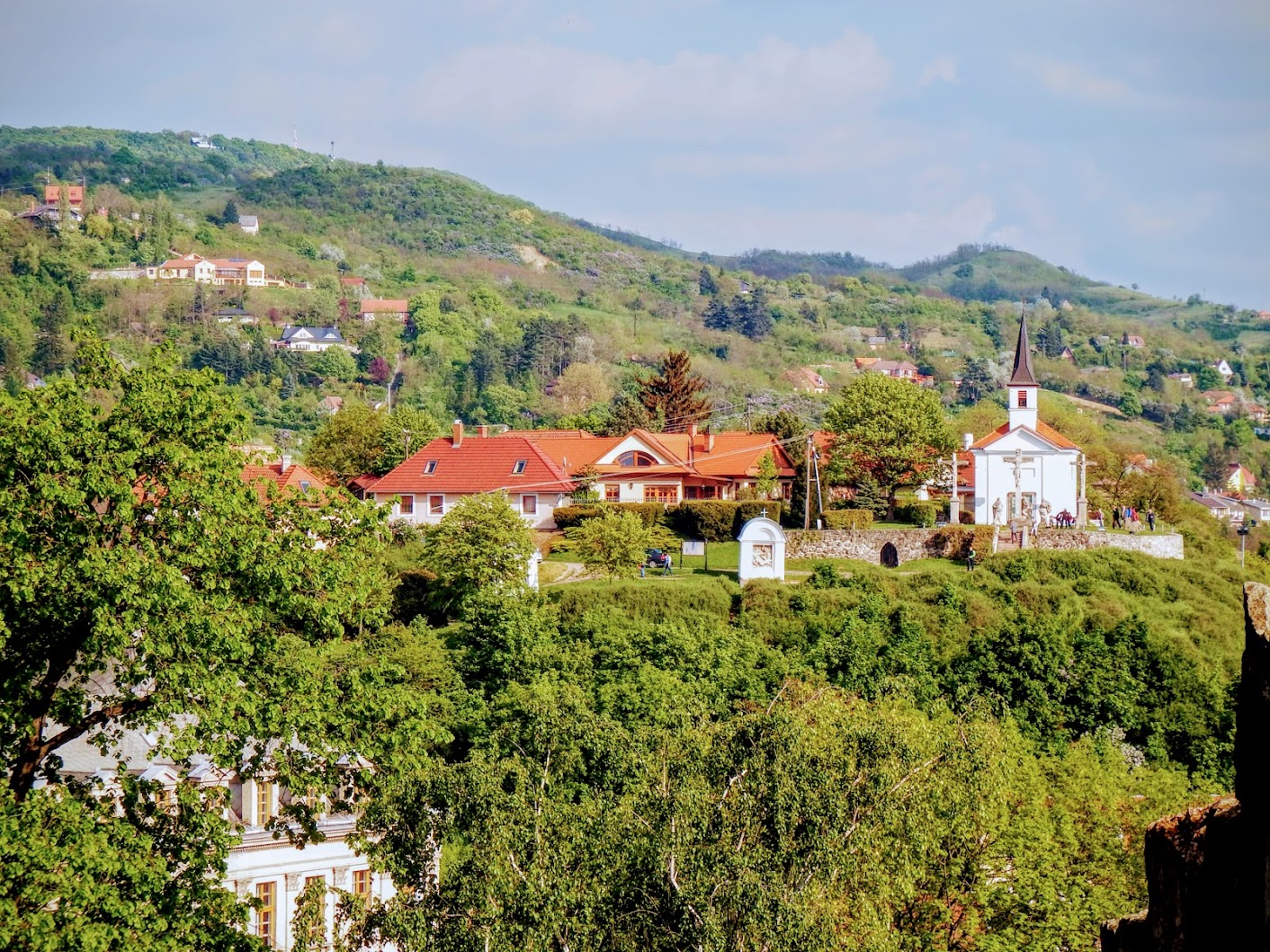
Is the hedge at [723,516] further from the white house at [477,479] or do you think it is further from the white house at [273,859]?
the white house at [273,859]

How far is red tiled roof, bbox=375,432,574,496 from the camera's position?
190 feet

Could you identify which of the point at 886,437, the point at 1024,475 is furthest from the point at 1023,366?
the point at 1024,475

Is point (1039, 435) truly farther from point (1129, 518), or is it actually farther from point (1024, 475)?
point (1129, 518)

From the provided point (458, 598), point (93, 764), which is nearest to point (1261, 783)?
point (93, 764)

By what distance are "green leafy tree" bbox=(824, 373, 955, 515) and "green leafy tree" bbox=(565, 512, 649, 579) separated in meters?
11.7

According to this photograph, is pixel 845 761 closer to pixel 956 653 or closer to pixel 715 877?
pixel 715 877

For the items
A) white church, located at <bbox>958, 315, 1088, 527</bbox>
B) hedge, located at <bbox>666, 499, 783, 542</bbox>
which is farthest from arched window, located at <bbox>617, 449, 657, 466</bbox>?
white church, located at <bbox>958, 315, 1088, 527</bbox>

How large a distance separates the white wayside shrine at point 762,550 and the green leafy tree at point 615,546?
3.23 metres

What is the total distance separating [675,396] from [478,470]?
19826mm

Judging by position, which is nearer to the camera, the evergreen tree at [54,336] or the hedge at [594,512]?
the hedge at [594,512]

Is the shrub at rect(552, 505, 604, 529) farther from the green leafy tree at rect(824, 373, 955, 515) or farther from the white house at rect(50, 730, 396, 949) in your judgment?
the white house at rect(50, 730, 396, 949)

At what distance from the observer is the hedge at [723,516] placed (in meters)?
53.7

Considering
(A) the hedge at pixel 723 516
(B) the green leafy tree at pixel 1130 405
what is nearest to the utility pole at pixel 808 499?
(A) the hedge at pixel 723 516

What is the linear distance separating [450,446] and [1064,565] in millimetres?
24822
